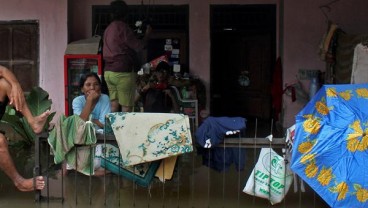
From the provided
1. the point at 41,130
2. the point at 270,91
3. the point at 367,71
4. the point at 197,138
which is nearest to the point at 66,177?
the point at 41,130

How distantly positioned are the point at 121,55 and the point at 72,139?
2.28 meters

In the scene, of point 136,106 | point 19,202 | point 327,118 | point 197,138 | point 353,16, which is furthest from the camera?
point 353,16

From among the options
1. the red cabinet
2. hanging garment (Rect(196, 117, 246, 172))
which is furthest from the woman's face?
the red cabinet

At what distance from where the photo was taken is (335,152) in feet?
14.8

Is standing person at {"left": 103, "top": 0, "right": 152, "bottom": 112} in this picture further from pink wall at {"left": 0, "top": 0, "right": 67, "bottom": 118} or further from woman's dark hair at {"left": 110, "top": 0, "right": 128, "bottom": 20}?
pink wall at {"left": 0, "top": 0, "right": 67, "bottom": 118}

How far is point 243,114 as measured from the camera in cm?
1204

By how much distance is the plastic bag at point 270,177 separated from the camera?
16.0 feet

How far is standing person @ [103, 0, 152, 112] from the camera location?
702cm

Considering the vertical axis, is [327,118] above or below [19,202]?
above

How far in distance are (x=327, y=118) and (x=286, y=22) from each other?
19.2 ft

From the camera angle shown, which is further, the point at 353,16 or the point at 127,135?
the point at 353,16

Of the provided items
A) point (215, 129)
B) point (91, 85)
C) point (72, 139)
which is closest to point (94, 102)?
point (91, 85)

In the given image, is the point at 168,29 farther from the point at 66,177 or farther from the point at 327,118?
the point at 327,118

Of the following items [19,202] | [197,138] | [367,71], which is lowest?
[19,202]
